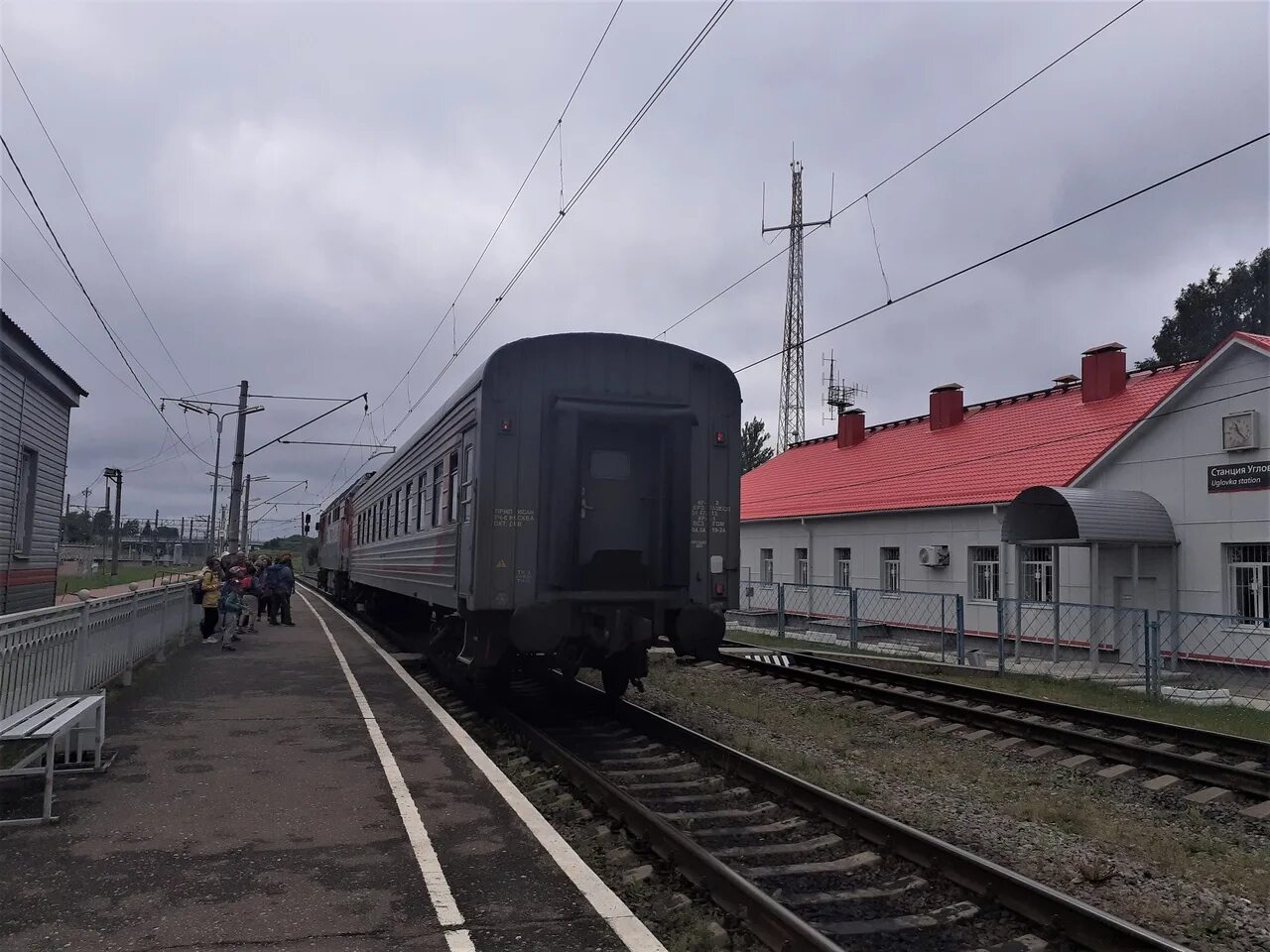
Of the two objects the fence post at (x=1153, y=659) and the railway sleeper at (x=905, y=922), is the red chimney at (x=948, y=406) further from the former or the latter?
the railway sleeper at (x=905, y=922)

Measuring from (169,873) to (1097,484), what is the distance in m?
17.2

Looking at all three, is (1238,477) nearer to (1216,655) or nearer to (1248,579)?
(1248,579)

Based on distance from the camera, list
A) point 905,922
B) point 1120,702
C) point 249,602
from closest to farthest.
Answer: point 905,922 < point 1120,702 < point 249,602

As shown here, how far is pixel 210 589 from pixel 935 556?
1448 centimetres

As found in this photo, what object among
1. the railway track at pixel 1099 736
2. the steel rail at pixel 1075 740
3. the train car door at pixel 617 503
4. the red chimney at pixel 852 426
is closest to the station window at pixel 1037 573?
the railway track at pixel 1099 736

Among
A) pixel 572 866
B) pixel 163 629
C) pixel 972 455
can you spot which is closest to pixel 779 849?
pixel 572 866

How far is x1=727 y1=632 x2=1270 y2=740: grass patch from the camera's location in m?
10.8

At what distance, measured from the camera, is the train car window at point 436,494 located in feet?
34.0

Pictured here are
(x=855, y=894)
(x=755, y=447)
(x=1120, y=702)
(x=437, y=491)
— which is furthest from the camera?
(x=755, y=447)

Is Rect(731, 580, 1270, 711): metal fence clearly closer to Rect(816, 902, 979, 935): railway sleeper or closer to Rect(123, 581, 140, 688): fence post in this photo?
Rect(816, 902, 979, 935): railway sleeper

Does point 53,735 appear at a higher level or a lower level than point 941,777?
higher

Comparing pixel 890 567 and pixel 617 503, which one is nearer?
pixel 617 503

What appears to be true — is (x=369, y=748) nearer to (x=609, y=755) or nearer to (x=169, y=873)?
(x=609, y=755)

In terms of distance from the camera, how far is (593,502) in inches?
334
